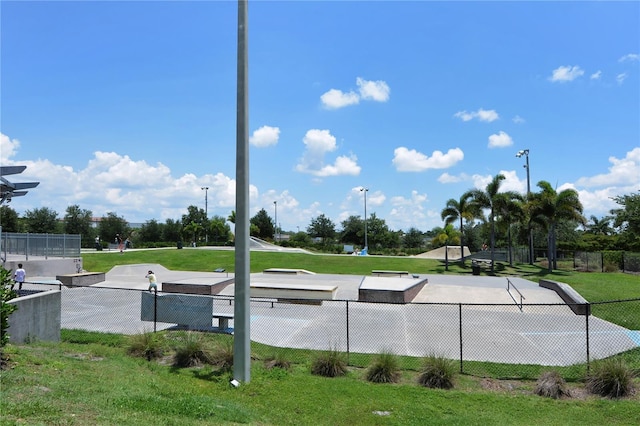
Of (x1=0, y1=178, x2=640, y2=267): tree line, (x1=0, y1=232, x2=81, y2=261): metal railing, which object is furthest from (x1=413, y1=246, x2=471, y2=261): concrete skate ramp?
(x1=0, y1=232, x2=81, y2=261): metal railing

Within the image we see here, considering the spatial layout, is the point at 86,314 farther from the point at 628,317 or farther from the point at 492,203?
the point at 492,203

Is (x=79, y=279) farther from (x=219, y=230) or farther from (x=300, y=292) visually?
(x=219, y=230)

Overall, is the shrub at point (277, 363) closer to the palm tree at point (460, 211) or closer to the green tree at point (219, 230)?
the palm tree at point (460, 211)

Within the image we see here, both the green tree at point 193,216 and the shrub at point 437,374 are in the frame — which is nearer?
the shrub at point 437,374

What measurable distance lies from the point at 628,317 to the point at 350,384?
1223 cm

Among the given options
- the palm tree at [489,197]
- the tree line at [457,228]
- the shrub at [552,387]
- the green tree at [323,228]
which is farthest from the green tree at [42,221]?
the shrub at [552,387]

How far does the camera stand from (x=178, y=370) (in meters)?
8.33

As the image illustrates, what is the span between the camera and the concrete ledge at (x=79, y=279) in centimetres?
2301

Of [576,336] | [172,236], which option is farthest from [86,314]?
[172,236]

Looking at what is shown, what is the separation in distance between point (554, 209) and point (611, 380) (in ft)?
97.5

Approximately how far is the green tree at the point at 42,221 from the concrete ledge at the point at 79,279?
52.8 metres

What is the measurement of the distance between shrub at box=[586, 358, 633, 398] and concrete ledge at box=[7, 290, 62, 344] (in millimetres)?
11659

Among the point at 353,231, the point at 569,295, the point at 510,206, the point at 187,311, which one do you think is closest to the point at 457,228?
the point at 353,231

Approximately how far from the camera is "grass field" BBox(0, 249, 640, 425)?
16.2 ft
